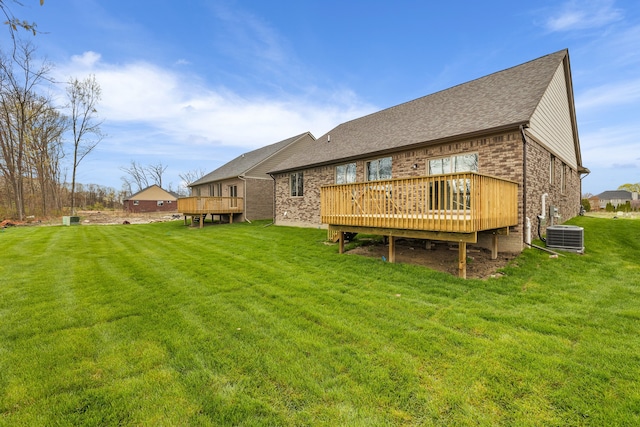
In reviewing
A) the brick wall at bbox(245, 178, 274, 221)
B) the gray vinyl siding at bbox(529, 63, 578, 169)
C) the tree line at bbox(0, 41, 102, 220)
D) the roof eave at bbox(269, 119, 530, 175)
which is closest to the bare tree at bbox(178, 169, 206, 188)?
the tree line at bbox(0, 41, 102, 220)

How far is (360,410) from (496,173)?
25.9 ft

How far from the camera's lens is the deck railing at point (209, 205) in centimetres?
1847

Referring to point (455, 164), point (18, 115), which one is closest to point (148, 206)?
point (18, 115)

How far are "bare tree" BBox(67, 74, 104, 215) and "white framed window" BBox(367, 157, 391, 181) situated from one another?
2989 cm

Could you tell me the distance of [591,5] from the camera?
1016 cm

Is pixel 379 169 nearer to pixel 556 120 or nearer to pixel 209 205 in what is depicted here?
pixel 556 120

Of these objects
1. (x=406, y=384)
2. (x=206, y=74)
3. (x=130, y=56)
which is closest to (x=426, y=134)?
(x=406, y=384)

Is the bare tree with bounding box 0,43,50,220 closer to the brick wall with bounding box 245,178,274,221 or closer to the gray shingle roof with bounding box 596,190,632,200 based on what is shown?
the brick wall with bounding box 245,178,274,221

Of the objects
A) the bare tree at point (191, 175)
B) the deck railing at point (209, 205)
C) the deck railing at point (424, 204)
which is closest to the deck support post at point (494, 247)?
the deck railing at point (424, 204)

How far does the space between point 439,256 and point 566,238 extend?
3599 mm

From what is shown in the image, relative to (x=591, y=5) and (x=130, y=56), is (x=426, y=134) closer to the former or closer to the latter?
(x=591, y=5)

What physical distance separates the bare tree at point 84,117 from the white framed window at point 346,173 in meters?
28.1

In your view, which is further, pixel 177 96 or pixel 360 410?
pixel 177 96

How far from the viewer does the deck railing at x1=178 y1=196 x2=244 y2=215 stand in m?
18.5
